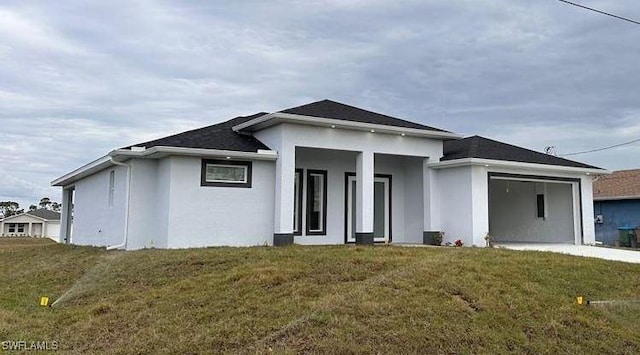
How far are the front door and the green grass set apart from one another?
5245 millimetres

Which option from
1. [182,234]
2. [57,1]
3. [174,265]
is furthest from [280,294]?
[57,1]

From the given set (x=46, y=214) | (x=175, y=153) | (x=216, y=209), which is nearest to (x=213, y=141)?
(x=175, y=153)

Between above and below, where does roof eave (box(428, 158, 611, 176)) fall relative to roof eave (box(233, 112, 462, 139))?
below

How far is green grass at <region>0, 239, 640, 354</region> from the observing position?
6152mm

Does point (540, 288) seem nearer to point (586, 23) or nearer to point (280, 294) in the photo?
point (280, 294)

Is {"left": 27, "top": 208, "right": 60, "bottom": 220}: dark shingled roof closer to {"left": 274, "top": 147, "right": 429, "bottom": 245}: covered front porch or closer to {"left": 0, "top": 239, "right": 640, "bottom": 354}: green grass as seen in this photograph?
{"left": 274, "top": 147, "right": 429, "bottom": 245}: covered front porch

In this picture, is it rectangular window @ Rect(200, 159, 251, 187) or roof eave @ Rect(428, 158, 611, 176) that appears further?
roof eave @ Rect(428, 158, 611, 176)

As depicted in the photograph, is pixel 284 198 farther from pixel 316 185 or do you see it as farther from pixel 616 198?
pixel 616 198

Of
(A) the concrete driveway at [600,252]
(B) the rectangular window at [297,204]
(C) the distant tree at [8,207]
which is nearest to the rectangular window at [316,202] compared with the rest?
(B) the rectangular window at [297,204]

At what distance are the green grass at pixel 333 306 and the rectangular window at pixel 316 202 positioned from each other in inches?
188

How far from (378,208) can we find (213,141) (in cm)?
564

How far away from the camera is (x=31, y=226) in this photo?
5516 cm

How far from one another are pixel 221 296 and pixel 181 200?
5.86 m

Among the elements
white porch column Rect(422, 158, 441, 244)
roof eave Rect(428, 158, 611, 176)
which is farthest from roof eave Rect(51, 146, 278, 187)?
roof eave Rect(428, 158, 611, 176)
